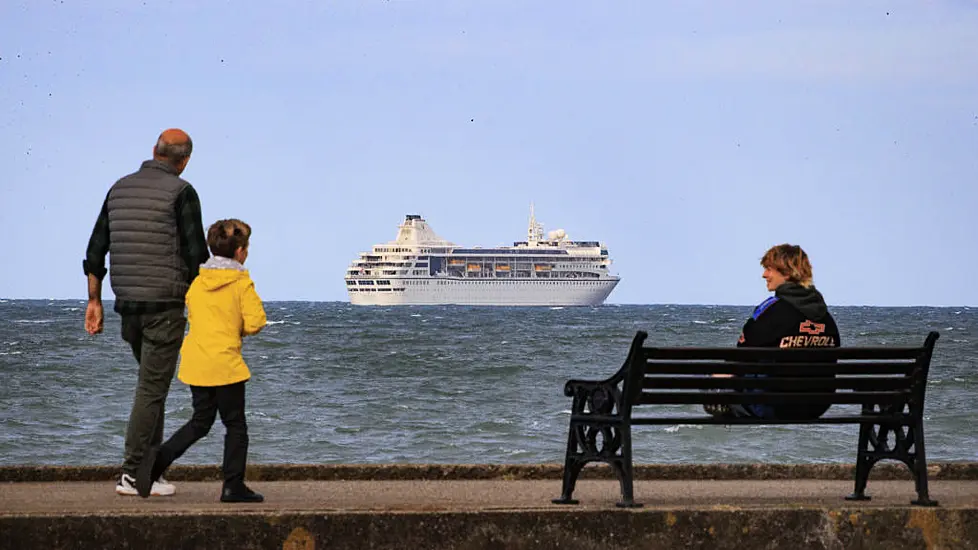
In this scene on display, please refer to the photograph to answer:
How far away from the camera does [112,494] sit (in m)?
5.14

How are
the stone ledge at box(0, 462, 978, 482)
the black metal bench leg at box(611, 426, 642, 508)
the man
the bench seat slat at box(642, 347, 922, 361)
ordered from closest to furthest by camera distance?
1. the black metal bench leg at box(611, 426, 642, 508)
2. the bench seat slat at box(642, 347, 922, 361)
3. the man
4. the stone ledge at box(0, 462, 978, 482)

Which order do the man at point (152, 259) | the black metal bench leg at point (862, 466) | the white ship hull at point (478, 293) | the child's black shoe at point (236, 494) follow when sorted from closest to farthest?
the child's black shoe at point (236, 494) → the man at point (152, 259) → the black metal bench leg at point (862, 466) → the white ship hull at point (478, 293)

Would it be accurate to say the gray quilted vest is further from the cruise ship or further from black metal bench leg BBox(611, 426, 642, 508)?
the cruise ship

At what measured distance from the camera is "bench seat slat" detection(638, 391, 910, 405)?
4.68 metres

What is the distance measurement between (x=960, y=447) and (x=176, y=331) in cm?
1135

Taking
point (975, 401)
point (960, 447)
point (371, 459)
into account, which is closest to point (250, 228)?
point (371, 459)

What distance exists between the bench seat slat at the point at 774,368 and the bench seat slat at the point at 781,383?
0.02 metres

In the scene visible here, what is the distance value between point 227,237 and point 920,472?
7.39ft

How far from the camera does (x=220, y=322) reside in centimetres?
465

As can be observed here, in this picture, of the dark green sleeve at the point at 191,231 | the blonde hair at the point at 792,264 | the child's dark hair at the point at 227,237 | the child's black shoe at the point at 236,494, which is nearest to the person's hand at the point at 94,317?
the dark green sleeve at the point at 191,231

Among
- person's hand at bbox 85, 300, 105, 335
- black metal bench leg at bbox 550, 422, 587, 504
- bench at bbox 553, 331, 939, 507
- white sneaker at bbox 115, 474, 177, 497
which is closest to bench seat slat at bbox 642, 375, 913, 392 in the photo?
bench at bbox 553, 331, 939, 507

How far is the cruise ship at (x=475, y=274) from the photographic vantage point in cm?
10556

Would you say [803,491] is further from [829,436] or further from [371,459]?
[829,436]

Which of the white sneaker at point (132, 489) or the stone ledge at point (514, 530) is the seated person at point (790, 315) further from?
the white sneaker at point (132, 489)
